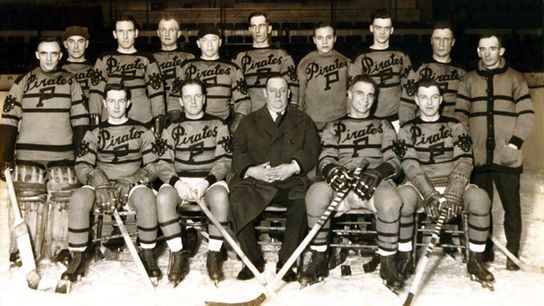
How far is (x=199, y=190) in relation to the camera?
11.4 feet

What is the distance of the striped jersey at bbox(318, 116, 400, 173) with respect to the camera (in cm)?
360

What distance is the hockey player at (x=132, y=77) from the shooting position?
13.7 ft

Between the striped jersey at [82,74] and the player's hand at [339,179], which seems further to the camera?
the striped jersey at [82,74]

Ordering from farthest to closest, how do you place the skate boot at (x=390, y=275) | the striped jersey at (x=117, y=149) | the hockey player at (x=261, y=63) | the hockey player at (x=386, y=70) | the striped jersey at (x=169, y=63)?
the striped jersey at (x=169, y=63) < the hockey player at (x=261, y=63) < the hockey player at (x=386, y=70) < the striped jersey at (x=117, y=149) < the skate boot at (x=390, y=275)

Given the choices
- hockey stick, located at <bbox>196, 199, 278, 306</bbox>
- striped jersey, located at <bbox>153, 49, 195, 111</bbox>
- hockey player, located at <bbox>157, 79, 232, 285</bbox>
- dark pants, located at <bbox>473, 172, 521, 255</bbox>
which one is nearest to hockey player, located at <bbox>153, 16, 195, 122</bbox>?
striped jersey, located at <bbox>153, 49, 195, 111</bbox>

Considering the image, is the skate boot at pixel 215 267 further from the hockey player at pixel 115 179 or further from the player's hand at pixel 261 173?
the player's hand at pixel 261 173

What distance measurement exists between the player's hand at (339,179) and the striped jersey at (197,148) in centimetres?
69

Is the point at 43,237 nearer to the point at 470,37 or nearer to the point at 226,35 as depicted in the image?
the point at 226,35

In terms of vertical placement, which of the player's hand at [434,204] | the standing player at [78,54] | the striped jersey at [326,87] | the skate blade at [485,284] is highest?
the standing player at [78,54]

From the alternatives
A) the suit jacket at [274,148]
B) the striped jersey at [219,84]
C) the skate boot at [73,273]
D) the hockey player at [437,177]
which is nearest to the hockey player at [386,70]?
the hockey player at [437,177]

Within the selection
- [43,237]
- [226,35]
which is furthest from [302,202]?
[226,35]

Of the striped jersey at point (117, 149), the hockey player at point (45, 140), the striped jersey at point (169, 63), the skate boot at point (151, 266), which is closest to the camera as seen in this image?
the skate boot at point (151, 266)

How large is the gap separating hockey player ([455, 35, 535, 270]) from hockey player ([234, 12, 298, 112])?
4.20ft

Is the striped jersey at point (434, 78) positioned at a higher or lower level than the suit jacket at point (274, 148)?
higher
